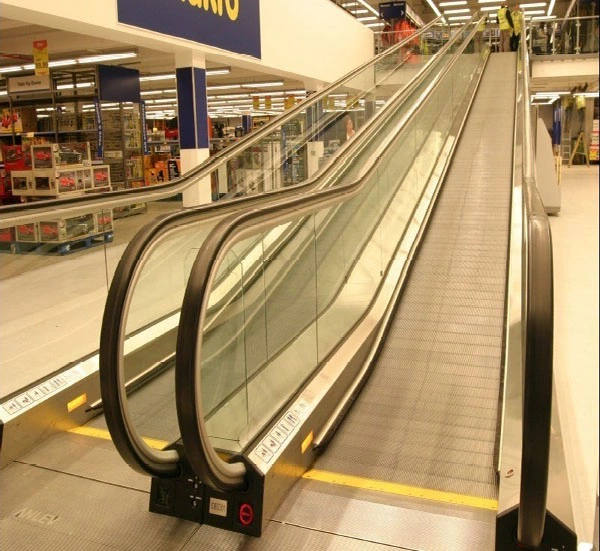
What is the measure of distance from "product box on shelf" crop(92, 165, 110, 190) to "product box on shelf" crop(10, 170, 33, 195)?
3.05 ft

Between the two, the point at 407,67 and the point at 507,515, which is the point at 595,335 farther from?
the point at 407,67

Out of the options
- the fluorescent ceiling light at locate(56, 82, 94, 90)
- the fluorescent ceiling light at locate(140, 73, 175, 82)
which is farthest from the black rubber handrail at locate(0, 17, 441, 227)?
the fluorescent ceiling light at locate(140, 73, 175, 82)

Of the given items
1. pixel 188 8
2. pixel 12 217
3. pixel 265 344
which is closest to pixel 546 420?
pixel 265 344

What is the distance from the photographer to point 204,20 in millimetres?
8898

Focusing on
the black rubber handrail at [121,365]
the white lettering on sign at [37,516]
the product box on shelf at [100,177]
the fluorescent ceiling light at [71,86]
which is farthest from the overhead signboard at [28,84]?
the white lettering on sign at [37,516]

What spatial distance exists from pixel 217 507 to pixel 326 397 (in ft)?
3.26

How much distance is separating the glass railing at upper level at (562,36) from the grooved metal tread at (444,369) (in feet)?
38.6

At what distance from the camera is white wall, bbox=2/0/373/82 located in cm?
634

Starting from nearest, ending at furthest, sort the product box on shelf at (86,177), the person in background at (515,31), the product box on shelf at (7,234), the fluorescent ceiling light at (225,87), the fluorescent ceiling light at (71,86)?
the product box on shelf at (7,234), the product box on shelf at (86,177), the fluorescent ceiling light at (71,86), the person in background at (515,31), the fluorescent ceiling light at (225,87)

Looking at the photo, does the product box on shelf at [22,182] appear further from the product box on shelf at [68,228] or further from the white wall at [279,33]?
the product box on shelf at [68,228]

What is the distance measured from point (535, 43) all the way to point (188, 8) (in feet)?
39.1

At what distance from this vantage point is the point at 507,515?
213 cm

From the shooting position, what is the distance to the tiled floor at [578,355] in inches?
108

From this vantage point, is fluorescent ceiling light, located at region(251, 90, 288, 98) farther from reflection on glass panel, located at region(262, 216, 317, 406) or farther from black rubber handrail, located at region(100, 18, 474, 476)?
black rubber handrail, located at region(100, 18, 474, 476)
